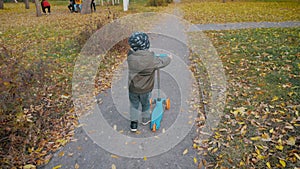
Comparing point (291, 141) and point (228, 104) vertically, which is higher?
point (228, 104)

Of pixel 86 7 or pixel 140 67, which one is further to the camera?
pixel 86 7

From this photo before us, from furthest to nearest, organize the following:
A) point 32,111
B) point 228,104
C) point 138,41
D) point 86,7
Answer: point 86,7 → point 228,104 → point 32,111 → point 138,41

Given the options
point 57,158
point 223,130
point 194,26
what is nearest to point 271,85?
point 223,130

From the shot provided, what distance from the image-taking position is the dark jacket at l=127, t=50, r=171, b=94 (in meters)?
3.26

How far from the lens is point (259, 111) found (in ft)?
13.4

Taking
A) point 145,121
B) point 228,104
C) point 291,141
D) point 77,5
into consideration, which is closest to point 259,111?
point 228,104

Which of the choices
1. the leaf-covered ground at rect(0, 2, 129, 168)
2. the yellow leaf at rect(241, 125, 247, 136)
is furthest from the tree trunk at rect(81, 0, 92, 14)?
the yellow leaf at rect(241, 125, 247, 136)

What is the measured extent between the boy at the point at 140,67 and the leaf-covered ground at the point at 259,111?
119 centimetres

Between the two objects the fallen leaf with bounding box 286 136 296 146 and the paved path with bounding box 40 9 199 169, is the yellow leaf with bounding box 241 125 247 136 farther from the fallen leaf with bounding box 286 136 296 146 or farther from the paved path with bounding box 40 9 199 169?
the paved path with bounding box 40 9 199 169

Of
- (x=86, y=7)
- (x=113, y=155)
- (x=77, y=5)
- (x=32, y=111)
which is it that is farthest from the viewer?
(x=77, y=5)

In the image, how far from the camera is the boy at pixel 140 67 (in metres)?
3.21

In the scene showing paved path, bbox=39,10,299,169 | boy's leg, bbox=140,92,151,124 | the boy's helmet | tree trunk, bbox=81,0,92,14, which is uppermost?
tree trunk, bbox=81,0,92,14

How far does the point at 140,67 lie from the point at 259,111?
2338 mm

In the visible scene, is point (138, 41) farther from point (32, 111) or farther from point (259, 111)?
point (259, 111)
